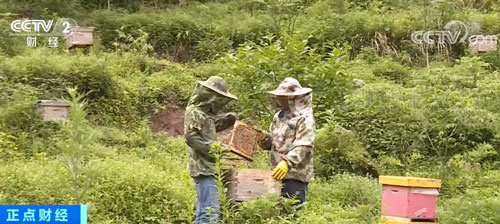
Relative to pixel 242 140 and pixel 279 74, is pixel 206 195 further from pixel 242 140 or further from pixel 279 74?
pixel 279 74

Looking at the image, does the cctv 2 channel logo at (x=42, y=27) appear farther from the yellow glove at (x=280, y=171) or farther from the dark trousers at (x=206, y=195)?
the yellow glove at (x=280, y=171)

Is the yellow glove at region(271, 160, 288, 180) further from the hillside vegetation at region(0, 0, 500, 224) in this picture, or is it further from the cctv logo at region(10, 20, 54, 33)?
the cctv logo at region(10, 20, 54, 33)

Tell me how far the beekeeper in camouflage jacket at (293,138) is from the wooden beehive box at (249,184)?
0.15 meters

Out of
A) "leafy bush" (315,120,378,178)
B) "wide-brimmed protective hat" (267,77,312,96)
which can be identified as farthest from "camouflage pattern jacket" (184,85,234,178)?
"leafy bush" (315,120,378,178)

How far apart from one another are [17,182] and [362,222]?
337cm

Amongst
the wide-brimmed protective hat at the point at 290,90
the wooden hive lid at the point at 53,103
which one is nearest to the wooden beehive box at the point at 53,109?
the wooden hive lid at the point at 53,103

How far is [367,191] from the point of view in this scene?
7457 millimetres

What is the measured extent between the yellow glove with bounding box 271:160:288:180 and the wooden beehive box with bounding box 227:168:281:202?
8 centimetres

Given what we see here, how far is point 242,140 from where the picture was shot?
A: 530cm

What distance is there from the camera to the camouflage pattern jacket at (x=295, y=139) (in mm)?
5430

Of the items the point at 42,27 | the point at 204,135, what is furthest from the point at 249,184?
the point at 42,27

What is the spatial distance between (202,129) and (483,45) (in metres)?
9.84

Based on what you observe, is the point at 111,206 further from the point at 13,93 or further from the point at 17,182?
the point at 13,93

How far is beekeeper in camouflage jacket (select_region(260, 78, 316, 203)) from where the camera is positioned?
5.45m
